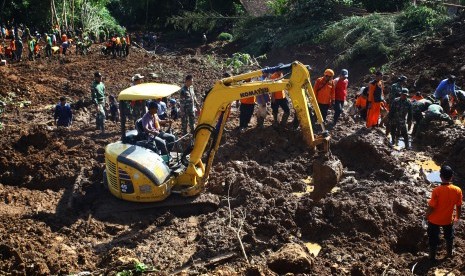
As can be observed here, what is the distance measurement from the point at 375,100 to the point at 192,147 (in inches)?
212

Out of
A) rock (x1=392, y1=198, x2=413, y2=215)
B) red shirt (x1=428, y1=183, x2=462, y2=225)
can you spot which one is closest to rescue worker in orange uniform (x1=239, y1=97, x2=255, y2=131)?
rock (x1=392, y1=198, x2=413, y2=215)

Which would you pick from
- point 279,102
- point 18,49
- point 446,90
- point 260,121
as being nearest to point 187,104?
point 260,121

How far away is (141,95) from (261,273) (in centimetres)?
359

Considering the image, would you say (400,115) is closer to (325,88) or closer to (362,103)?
(362,103)

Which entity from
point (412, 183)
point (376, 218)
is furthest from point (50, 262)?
point (412, 183)

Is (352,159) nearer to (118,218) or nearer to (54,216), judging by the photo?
(118,218)

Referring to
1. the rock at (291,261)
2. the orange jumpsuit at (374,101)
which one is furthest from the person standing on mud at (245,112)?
the rock at (291,261)

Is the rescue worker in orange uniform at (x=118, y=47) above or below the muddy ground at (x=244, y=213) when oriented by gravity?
above

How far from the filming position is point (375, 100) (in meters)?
13.1

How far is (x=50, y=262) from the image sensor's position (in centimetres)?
791

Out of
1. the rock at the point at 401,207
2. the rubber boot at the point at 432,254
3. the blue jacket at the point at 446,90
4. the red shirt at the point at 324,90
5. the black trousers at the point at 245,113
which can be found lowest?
the rubber boot at the point at 432,254

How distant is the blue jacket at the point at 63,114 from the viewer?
14531 millimetres

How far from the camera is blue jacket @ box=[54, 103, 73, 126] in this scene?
14.5 m

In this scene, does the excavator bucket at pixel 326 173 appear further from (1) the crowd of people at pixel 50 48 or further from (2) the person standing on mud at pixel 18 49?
(2) the person standing on mud at pixel 18 49
